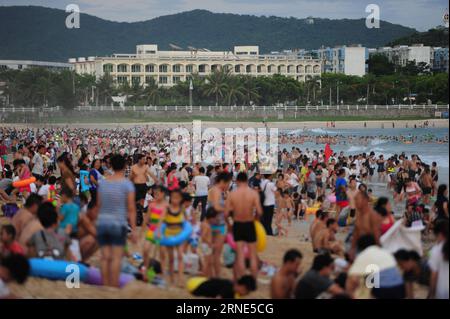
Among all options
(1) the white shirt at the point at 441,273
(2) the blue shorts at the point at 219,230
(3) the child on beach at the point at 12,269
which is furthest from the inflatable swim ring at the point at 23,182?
(1) the white shirt at the point at 441,273

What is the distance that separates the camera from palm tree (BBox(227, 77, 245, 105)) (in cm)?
9256

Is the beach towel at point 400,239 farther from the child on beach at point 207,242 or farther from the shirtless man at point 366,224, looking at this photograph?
the child on beach at point 207,242

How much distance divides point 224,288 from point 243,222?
0.97 meters

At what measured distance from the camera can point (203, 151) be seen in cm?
3381

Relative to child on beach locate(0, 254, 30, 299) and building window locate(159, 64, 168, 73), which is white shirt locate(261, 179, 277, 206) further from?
building window locate(159, 64, 168, 73)

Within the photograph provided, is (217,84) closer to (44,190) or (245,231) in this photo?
(44,190)

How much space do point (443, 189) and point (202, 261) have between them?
4496mm

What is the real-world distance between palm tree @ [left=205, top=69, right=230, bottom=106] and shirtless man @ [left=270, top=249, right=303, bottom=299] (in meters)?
84.8

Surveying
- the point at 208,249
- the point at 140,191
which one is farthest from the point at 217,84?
the point at 208,249

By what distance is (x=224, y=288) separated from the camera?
7.72 meters

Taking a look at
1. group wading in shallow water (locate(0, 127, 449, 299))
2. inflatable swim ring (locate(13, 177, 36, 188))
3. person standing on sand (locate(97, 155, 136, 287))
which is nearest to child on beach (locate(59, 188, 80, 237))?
group wading in shallow water (locate(0, 127, 449, 299))

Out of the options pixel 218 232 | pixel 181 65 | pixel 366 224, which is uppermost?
pixel 181 65

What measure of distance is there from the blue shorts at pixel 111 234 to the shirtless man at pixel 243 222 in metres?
1.17
